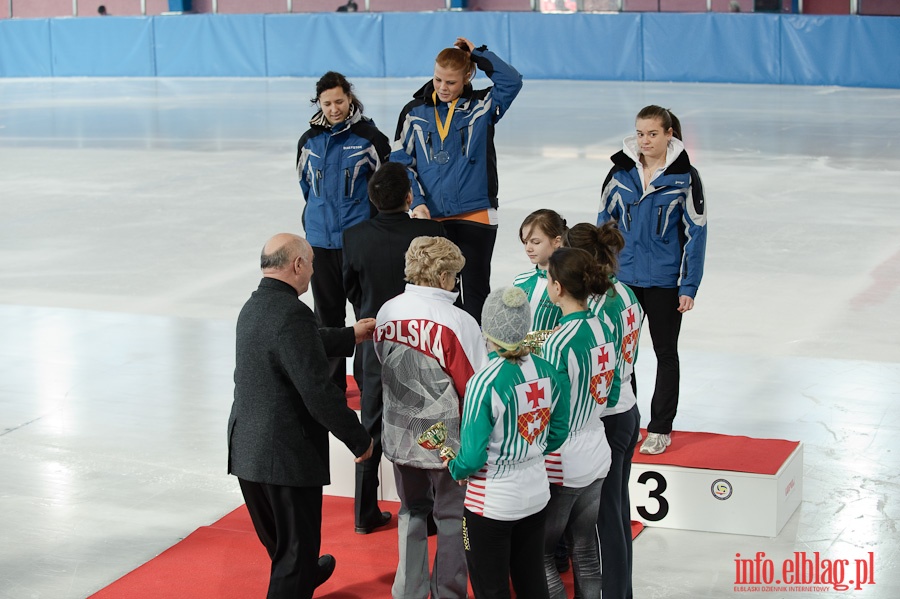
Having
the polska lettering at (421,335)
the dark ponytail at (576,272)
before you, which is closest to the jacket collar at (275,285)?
the polska lettering at (421,335)

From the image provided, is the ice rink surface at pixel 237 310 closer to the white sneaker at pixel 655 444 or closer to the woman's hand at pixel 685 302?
the white sneaker at pixel 655 444

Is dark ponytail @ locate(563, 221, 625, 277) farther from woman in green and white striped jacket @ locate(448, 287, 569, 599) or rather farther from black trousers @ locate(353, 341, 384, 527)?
black trousers @ locate(353, 341, 384, 527)

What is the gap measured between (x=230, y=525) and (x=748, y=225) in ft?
26.1

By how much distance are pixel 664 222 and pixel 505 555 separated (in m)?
2.27

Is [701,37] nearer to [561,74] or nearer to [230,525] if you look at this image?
[561,74]

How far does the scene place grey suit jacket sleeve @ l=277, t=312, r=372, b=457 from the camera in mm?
4156

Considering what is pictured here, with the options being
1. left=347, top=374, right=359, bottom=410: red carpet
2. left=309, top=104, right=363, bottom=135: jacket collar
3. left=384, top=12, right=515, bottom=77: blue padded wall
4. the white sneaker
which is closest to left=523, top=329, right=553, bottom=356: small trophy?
the white sneaker

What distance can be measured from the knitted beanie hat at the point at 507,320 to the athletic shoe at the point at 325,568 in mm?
1497

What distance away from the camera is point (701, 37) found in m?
26.8

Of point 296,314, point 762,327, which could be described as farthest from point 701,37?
point 296,314

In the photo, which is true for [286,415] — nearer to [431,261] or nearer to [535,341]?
[431,261]

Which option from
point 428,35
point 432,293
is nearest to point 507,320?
point 432,293

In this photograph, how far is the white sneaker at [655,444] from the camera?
5.52 meters

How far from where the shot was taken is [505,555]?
386cm
